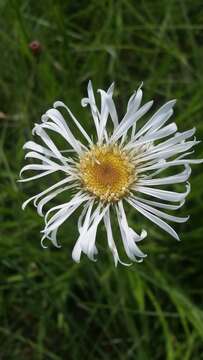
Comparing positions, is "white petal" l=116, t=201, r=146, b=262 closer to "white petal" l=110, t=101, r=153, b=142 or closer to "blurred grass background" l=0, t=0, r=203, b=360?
"white petal" l=110, t=101, r=153, b=142

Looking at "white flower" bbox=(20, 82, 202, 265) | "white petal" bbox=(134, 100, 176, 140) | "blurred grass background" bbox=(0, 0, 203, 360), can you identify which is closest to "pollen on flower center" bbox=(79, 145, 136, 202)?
"white flower" bbox=(20, 82, 202, 265)

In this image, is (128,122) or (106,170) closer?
(128,122)

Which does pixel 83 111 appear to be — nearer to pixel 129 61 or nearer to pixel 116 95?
pixel 116 95

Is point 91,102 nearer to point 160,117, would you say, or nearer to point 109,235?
point 160,117

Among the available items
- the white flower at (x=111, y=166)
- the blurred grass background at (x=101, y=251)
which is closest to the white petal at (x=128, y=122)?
the white flower at (x=111, y=166)

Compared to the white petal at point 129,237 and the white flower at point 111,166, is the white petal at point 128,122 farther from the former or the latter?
the white petal at point 129,237

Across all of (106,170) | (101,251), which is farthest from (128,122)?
(101,251)
